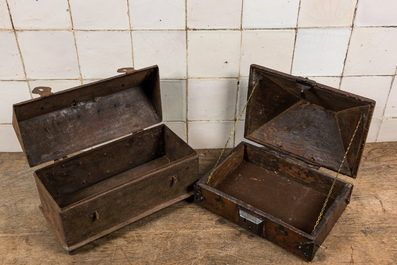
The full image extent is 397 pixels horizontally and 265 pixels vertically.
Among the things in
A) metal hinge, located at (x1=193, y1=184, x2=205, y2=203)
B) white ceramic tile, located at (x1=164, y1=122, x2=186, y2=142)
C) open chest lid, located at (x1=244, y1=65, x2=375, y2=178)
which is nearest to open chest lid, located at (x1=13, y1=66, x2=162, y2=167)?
white ceramic tile, located at (x1=164, y1=122, x2=186, y2=142)

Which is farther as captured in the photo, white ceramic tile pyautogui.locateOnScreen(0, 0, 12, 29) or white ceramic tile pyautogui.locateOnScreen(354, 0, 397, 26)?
white ceramic tile pyautogui.locateOnScreen(354, 0, 397, 26)

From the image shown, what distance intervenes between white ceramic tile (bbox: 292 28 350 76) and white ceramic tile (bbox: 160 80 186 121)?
2.53 ft

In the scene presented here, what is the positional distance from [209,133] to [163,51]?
0.71m

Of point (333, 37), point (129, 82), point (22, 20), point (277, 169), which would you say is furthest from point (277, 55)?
point (22, 20)

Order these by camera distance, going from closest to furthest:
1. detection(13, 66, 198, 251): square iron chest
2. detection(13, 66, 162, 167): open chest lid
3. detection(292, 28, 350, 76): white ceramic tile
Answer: detection(13, 66, 198, 251): square iron chest → detection(13, 66, 162, 167): open chest lid → detection(292, 28, 350, 76): white ceramic tile

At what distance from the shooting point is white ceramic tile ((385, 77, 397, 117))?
2889 millimetres

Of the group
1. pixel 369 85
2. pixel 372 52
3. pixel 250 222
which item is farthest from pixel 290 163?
pixel 372 52

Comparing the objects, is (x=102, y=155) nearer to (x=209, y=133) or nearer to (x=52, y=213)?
(x=52, y=213)

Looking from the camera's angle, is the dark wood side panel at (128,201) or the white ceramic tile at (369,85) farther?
the white ceramic tile at (369,85)

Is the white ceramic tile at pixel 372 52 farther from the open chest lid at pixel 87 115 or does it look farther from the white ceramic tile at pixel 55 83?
the white ceramic tile at pixel 55 83

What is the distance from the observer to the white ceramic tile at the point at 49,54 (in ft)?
8.38

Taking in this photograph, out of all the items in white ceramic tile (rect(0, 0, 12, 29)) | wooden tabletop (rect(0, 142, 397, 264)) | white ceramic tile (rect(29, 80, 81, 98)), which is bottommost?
wooden tabletop (rect(0, 142, 397, 264))

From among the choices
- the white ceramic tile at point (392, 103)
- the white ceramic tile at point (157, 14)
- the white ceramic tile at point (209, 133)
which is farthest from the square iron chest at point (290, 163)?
the white ceramic tile at point (392, 103)

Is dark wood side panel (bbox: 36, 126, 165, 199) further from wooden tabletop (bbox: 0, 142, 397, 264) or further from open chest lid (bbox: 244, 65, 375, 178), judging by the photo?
open chest lid (bbox: 244, 65, 375, 178)
